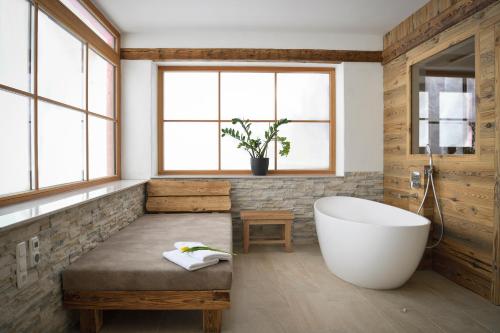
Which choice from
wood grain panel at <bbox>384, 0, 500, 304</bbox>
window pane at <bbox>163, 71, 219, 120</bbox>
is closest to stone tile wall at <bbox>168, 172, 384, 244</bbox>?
wood grain panel at <bbox>384, 0, 500, 304</bbox>

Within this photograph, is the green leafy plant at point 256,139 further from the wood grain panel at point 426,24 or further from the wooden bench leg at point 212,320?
the wooden bench leg at point 212,320

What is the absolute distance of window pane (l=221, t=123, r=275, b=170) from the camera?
404cm

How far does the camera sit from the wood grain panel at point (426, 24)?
8.38 ft

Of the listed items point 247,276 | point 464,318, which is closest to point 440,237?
point 464,318

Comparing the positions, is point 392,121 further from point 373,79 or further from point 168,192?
point 168,192

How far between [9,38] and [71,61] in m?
0.76

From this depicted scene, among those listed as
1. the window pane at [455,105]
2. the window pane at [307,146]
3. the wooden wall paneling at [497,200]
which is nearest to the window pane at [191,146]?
the window pane at [307,146]

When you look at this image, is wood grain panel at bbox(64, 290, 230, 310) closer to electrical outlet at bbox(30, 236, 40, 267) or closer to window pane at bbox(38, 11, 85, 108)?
electrical outlet at bbox(30, 236, 40, 267)

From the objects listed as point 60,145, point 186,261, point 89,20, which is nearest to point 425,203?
point 186,261

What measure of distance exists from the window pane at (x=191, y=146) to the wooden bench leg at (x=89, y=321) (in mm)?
2312

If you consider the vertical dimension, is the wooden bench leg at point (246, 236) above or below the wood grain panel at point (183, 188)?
below

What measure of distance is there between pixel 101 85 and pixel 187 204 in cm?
157

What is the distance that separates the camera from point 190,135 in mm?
4031

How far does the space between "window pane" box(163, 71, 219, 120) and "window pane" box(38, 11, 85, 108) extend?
1280 millimetres
